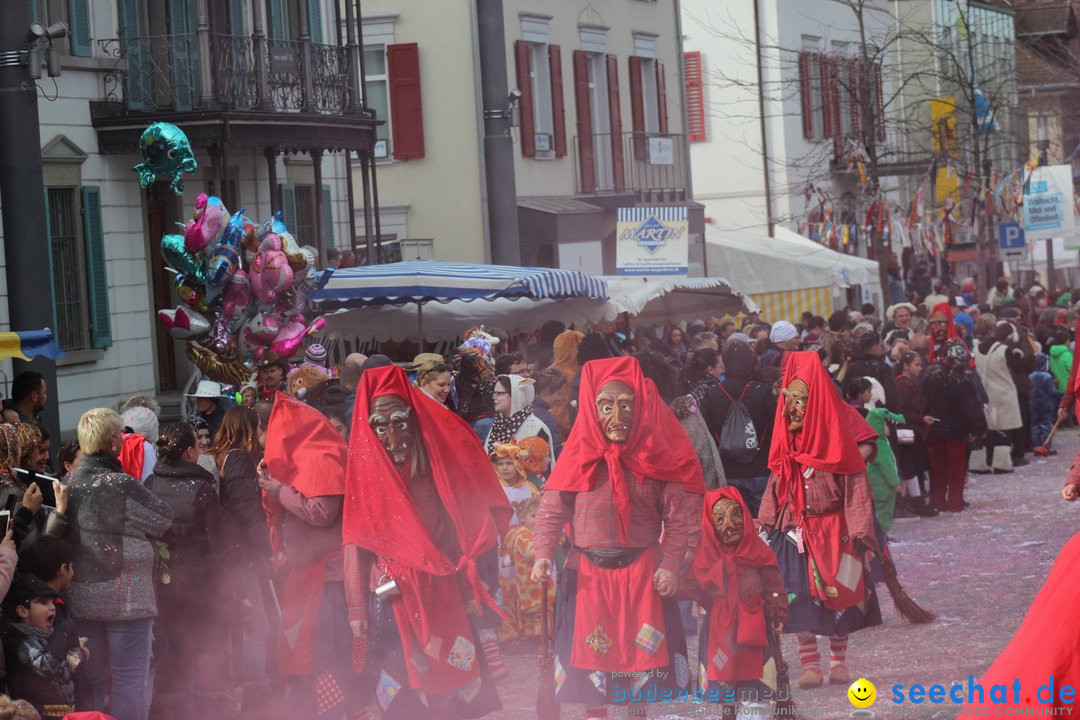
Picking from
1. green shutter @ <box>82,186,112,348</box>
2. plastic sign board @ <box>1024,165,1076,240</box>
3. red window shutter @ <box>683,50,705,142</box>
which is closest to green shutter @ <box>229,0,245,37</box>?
green shutter @ <box>82,186,112,348</box>

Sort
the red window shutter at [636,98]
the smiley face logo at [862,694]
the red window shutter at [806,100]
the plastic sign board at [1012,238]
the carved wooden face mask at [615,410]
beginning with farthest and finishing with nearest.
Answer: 1. the red window shutter at [806,100]
2. the plastic sign board at [1012,238]
3. the red window shutter at [636,98]
4. the smiley face logo at [862,694]
5. the carved wooden face mask at [615,410]

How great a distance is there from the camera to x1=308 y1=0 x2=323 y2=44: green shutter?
2258cm

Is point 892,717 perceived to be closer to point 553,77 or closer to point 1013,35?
point 553,77

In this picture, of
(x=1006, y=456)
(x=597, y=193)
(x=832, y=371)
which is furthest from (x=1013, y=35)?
(x=832, y=371)

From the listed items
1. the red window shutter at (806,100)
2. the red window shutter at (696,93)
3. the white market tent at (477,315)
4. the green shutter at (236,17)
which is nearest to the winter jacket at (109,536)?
the white market tent at (477,315)

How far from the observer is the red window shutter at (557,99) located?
29.3 m

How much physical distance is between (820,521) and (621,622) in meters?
2.01

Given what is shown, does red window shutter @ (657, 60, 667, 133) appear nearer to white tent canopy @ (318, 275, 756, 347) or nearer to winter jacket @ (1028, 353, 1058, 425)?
winter jacket @ (1028, 353, 1058, 425)

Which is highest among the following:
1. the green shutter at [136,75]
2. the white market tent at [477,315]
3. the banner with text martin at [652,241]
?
the green shutter at [136,75]

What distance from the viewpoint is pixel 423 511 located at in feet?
26.9

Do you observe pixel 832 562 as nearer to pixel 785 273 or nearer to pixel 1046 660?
pixel 1046 660

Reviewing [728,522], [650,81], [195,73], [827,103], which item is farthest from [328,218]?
[827,103]

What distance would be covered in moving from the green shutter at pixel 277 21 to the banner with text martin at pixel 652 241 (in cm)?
455

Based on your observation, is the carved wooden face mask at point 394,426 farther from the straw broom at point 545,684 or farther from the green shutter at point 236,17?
the green shutter at point 236,17
